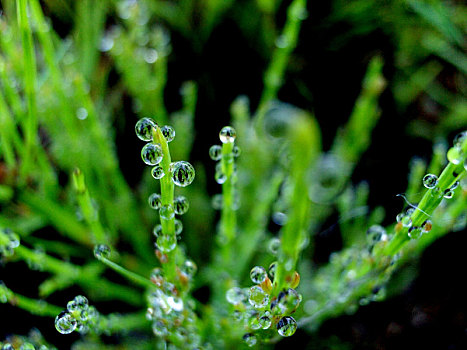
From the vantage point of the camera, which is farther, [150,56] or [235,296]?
[150,56]

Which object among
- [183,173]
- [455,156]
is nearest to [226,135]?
[183,173]

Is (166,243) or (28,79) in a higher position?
(28,79)

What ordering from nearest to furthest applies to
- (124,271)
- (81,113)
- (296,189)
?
(296,189)
(124,271)
(81,113)

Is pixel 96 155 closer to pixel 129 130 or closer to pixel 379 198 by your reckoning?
pixel 129 130

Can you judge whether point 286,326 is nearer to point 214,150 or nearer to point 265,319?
point 265,319

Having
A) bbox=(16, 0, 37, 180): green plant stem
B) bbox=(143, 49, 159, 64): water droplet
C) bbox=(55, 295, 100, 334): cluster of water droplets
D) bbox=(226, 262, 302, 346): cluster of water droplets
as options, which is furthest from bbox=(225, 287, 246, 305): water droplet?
bbox=(143, 49, 159, 64): water droplet

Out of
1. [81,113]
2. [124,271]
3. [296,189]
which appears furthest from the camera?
[81,113]

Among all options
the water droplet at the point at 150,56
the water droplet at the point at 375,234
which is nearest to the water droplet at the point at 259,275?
the water droplet at the point at 375,234

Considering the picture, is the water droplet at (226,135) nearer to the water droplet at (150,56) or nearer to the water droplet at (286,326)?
the water droplet at (286,326)
